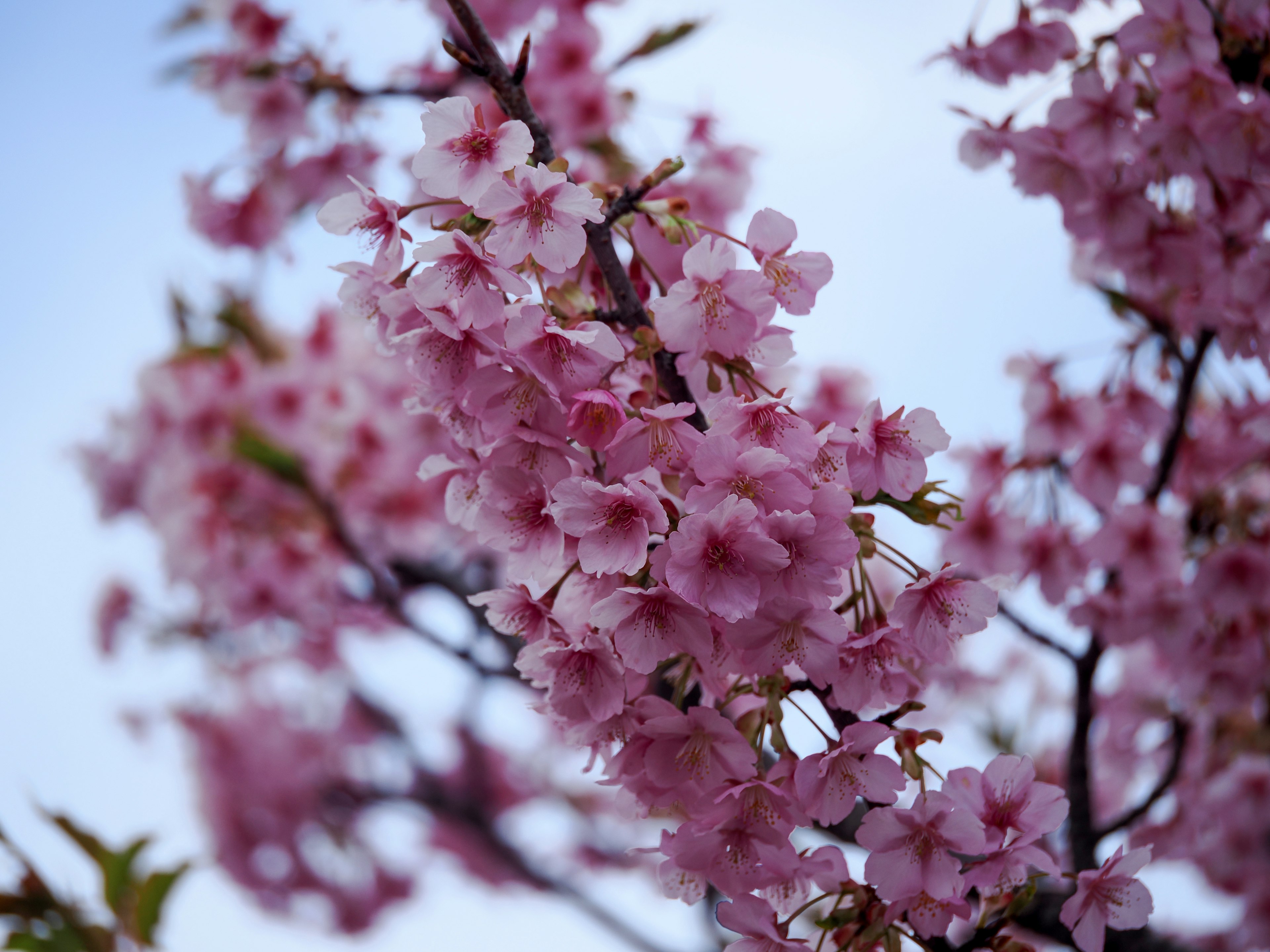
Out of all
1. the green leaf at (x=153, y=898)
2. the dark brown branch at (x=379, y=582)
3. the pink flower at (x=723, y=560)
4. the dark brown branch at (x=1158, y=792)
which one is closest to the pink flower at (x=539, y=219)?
the pink flower at (x=723, y=560)

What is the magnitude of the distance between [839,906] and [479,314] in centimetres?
86

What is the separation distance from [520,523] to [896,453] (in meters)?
0.47

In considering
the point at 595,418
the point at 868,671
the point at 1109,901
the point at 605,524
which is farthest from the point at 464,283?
the point at 1109,901

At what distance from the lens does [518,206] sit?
3.46ft

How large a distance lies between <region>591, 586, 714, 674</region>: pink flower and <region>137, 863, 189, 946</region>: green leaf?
1083mm

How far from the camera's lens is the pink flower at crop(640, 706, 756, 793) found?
3.37ft

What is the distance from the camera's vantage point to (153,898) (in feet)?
5.16

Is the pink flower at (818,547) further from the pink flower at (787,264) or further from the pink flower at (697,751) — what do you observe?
the pink flower at (787,264)

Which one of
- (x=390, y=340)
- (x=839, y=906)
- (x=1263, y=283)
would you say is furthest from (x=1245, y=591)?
(x=390, y=340)

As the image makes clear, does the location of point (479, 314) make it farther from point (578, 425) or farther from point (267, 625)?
point (267, 625)

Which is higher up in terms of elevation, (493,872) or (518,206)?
(493,872)

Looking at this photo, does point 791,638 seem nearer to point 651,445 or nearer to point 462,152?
point 651,445

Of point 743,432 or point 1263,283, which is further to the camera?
point 1263,283

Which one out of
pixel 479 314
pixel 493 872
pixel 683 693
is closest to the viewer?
pixel 479 314
